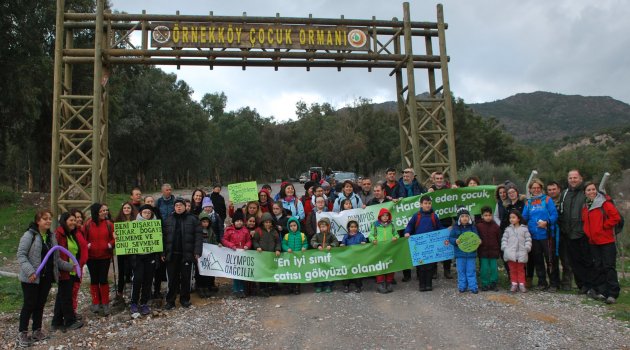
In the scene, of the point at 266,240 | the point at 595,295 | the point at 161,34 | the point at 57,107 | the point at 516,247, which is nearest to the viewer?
the point at 595,295

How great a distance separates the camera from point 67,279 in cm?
667

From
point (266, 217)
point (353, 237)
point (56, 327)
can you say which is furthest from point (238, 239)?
point (56, 327)

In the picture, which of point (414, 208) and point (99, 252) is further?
point (414, 208)

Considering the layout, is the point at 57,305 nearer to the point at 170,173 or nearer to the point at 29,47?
the point at 29,47

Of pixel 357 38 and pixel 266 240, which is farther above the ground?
pixel 357 38

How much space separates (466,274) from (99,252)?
244 inches

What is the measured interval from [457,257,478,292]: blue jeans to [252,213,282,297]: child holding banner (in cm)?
326

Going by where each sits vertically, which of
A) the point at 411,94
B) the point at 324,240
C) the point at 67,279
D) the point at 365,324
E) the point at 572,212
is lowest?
the point at 365,324

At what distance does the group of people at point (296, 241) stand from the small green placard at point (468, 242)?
8 centimetres

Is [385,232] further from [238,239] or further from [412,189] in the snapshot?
[238,239]

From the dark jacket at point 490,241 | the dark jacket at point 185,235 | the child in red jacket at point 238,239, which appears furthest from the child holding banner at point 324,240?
the dark jacket at point 490,241

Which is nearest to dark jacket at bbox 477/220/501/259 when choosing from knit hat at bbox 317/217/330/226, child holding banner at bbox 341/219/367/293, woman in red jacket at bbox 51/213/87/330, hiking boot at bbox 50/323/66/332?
child holding banner at bbox 341/219/367/293

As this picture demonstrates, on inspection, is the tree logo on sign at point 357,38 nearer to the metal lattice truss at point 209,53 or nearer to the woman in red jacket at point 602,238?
the metal lattice truss at point 209,53

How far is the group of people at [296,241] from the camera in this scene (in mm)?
6703
